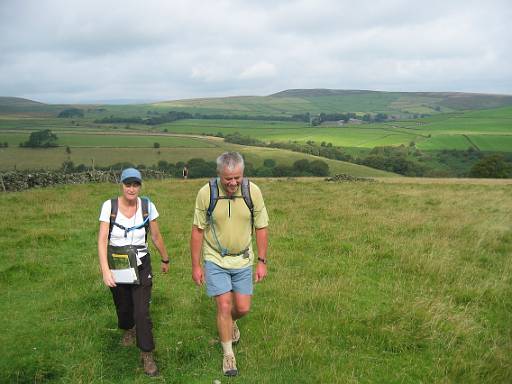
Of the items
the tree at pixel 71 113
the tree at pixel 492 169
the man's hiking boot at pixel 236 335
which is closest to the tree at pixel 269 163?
the tree at pixel 492 169

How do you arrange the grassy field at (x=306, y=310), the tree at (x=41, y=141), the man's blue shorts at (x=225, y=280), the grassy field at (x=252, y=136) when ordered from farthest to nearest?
1. the tree at (x=41, y=141)
2. the grassy field at (x=252, y=136)
3. the grassy field at (x=306, y=310)
4. the man's blue shorts at (x=225, y=280)

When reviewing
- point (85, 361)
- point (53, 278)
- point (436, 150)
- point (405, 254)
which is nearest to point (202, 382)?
point (85, 361)

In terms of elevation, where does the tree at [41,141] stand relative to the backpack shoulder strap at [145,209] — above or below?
below

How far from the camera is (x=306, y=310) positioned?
6613 mm

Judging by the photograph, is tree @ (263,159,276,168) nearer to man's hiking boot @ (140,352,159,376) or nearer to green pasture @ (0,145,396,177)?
green pasture @ (0,145,396,177)

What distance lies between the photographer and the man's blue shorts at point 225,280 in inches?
191

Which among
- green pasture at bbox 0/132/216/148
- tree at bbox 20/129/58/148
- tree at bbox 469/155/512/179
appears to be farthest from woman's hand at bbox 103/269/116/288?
green pasture at bbox 0/132/216/148

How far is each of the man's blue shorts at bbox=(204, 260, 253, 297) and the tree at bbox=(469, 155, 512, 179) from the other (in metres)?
53.0

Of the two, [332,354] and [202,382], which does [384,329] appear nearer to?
[332,354]

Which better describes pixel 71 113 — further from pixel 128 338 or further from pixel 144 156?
pixel 128 338

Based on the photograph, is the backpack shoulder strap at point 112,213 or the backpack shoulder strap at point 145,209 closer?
the backpack shoulder strap at point 112,213

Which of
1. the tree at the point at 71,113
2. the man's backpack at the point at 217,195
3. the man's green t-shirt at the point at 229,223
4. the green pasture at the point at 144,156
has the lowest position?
the green pasture at the point at 144,156

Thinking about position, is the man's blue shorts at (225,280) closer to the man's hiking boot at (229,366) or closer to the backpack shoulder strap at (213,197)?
the backpack shoulder strap at (213,197)

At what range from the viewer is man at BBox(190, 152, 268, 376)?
4766mm
